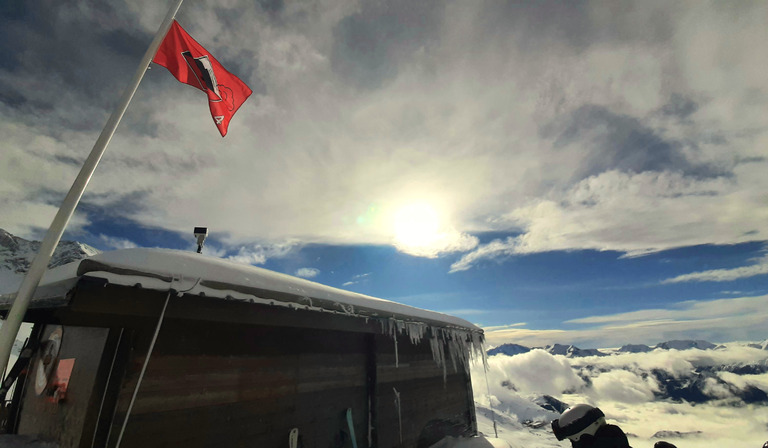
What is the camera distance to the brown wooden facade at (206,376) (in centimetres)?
379

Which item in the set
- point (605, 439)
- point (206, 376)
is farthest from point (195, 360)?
point (605, 439)

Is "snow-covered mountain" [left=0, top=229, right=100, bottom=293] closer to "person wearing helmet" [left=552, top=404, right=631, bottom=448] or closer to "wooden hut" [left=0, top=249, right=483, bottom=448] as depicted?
"wooden hut" [left=0, top=249, right=483, bottom=448]

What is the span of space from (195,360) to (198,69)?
4.67 m

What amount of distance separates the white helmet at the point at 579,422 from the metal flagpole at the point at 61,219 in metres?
5.61

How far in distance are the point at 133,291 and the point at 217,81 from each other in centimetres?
378

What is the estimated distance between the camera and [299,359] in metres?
5.90

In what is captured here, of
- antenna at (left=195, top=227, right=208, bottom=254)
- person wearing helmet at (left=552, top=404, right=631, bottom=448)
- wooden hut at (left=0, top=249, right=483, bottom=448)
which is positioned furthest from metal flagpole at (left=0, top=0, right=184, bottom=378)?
person wearing helmet at (left=552, top=404, right=631, bottom=448)

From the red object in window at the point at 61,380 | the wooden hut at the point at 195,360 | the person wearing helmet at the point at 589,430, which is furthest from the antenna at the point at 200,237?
the person wearing helmet at the point at 589,430

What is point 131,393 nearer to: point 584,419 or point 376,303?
point 376,303

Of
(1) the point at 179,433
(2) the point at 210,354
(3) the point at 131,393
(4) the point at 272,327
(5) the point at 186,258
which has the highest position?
(5) the point at 186,258

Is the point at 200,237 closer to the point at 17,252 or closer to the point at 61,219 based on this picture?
the point at 61,219

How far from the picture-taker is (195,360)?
4.54 metres

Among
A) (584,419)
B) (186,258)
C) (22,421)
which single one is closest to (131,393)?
(186,258)

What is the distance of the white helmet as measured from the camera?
3.65 m
